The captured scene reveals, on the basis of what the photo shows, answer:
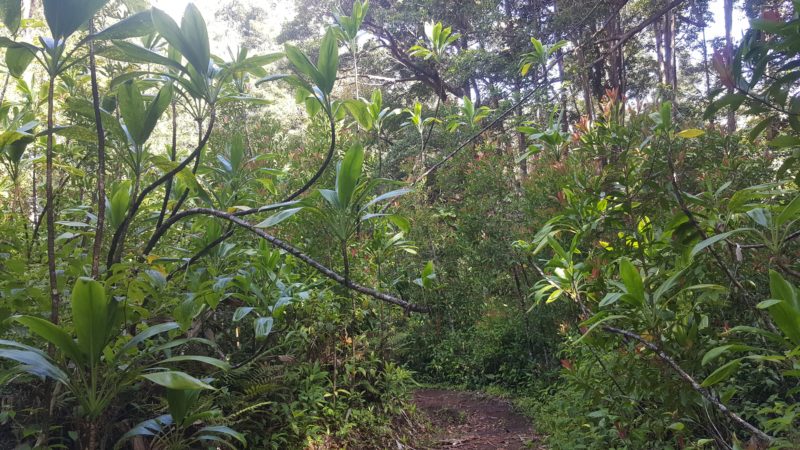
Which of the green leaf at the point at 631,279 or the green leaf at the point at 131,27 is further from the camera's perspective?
A: the green leaf at the point at 631,279

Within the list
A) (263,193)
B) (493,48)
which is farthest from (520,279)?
(493,48)

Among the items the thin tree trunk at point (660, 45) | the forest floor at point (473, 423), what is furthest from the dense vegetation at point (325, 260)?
the thin tree trunk at point (660, 45)

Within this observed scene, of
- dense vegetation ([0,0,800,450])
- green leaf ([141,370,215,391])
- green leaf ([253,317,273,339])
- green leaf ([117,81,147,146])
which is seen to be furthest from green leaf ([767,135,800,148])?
green leaf ([117,81,147,146])

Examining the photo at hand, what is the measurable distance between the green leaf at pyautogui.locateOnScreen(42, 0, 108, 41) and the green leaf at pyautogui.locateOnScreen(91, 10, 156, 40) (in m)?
0.07

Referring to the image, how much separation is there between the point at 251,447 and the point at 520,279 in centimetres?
424

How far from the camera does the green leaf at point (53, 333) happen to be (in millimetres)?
1234

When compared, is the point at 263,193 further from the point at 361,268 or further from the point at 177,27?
the point at 177,27

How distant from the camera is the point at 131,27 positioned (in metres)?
1.59

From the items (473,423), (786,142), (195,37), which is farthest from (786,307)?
(473,423)

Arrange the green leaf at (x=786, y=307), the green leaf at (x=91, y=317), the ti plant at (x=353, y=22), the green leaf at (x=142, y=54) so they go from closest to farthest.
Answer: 1. the green leaf at (x=786, y=307)
2. the green leaf at (x=91, y=317)
3. the green leaf at (x=142, y=54)
4. the ti plant at (x=353, y=22)

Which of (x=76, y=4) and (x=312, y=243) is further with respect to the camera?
(x=312, y=243)

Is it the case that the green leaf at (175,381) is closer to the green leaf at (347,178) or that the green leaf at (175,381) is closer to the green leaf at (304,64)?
the green leaf at (347,178)

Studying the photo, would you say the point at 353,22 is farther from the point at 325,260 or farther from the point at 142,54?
the point at 142,54

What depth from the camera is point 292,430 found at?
2736 mm
